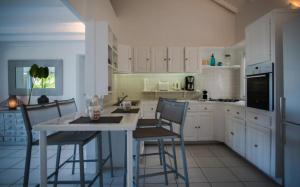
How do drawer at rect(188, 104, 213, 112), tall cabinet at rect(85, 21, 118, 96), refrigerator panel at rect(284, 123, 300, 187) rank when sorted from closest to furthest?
refrigerator panel at rect(284, 123, 300, 187) < tall cabinet at rect(85, 21, 118, 96) < drawer at rect(188, 104, 213, 112)

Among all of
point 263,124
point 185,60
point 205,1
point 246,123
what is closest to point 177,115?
point 263,124

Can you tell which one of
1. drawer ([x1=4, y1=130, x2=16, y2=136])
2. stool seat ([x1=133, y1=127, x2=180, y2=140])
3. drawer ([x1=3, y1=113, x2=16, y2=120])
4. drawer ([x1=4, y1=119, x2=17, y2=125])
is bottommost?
drawer ([x1=4, y1=130, x2=16, y2=136])

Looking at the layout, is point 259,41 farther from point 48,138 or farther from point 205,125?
point 48,138

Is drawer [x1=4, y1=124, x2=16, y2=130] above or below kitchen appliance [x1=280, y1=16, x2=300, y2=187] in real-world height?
below

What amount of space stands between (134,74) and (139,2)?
167 centimetres

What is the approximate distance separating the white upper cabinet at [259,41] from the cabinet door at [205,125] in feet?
5.12

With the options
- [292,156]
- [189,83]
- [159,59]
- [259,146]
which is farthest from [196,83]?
[292,156]

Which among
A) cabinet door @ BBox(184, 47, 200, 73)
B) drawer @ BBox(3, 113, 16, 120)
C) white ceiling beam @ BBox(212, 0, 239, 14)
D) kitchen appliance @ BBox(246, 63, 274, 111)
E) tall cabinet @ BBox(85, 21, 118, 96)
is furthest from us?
white ceiling beam @ BBox(212, 0, 239, 14)

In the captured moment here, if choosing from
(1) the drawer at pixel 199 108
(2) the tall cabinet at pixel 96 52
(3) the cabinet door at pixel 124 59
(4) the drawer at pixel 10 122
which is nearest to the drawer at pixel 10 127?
(4) the drawer at pixel 10 122

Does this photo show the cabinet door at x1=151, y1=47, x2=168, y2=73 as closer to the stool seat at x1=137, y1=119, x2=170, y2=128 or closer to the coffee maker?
the coffee maker

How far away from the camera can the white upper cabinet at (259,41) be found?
2709mm

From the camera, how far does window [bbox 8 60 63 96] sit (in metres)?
5.70

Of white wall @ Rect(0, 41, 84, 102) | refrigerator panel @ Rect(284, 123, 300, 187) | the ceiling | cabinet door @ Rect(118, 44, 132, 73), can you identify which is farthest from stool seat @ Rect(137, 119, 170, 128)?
white wall @ Rect(0, 41, 84, 102)

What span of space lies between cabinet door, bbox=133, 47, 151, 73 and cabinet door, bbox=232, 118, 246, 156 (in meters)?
2.13
